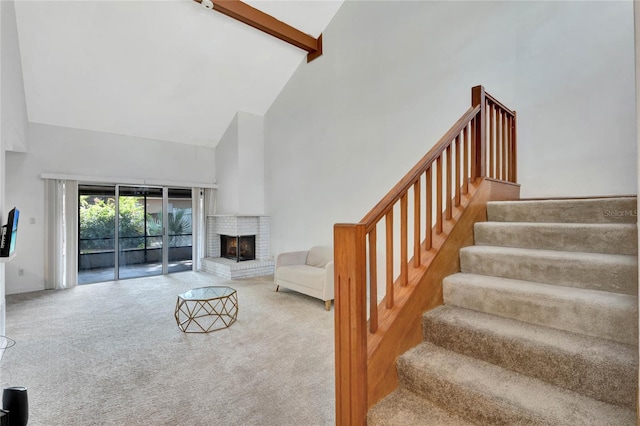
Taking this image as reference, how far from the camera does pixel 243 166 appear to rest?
21.3 feet

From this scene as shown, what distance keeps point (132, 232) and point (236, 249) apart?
6.95 ft

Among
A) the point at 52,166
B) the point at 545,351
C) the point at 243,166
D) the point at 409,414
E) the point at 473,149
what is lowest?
the point at 409,414

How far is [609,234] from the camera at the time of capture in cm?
181

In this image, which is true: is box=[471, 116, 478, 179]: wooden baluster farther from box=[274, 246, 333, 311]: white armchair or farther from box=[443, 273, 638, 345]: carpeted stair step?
box=[274, 246, 333, 311]: white armchair

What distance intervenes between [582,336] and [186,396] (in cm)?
242

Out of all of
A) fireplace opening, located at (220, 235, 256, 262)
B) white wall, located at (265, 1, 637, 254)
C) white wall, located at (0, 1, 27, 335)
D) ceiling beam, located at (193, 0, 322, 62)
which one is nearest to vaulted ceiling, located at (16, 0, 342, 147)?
ceiling beam, located at (193, 0, 322, 62)

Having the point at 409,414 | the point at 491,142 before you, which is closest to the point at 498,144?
the point at 491,142

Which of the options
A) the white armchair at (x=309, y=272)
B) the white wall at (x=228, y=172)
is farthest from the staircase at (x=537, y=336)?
the white wall at (x=228, y=172)

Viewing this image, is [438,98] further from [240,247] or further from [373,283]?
[240,247]

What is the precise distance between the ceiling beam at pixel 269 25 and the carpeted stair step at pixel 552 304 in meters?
4.83

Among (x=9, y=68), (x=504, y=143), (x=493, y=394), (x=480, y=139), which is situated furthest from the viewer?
(x=9, y=68)

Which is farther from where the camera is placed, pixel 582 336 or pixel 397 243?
pixel 397 243

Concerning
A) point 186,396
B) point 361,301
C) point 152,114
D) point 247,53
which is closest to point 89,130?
point 152,114

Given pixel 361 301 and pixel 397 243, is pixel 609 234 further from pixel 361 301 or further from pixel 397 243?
pixel 397 243
